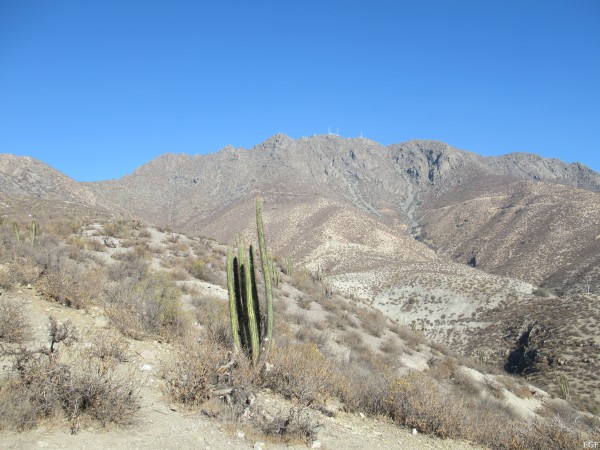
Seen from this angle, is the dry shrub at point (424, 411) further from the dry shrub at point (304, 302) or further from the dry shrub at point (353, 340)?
the dry shrub at point (304, 302)

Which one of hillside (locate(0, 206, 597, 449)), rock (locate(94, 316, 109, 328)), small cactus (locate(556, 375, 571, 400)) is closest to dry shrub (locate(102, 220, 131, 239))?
hillside (locate(0, 206, 597, 449))

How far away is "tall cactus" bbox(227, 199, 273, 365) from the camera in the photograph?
317 inches

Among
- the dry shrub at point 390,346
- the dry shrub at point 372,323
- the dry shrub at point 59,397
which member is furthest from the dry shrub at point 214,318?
the dry shrub at point 372,323

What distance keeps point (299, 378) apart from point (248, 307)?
173 centimetres

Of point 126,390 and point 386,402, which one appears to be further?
Answer: point 386,402

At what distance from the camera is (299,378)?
7219 millimetres

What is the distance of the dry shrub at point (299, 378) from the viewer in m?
7.02

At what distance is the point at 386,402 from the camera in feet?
24.9

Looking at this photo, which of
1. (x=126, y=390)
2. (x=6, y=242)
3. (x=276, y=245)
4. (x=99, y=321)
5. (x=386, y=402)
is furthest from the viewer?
(x=276, y=245)

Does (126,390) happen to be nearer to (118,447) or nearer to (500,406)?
(118,447)

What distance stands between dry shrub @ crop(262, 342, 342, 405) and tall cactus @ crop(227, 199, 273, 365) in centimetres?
43

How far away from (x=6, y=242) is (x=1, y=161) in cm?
6852

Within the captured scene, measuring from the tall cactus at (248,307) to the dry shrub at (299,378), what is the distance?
0.43m

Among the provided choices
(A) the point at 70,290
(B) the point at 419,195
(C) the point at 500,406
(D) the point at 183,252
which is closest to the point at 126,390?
(A) the point at 70,290
